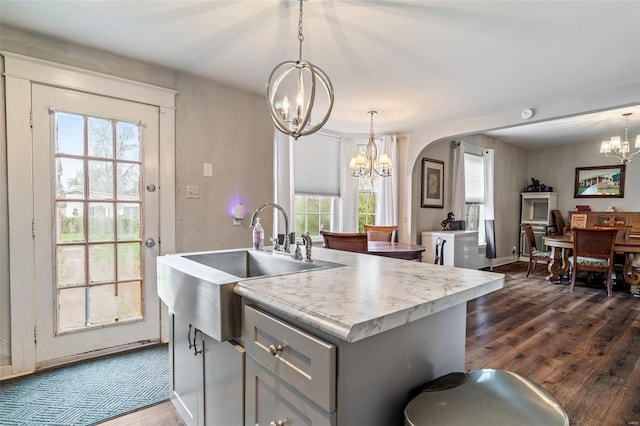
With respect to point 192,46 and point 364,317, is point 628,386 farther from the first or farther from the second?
point 192,46

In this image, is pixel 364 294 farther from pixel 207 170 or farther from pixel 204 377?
pixel 207 170

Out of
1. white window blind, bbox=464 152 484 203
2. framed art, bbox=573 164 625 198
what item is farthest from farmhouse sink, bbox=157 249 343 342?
framed art, bbox=573 164 625 198

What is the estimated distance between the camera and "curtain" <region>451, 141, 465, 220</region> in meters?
5.45

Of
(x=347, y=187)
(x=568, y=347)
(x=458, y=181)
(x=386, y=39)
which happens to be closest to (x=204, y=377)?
(x=386, y=39)

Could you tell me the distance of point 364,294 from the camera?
1.01 metres

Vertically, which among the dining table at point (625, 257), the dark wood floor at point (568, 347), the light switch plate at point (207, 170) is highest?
the light switch plate at point (207, 170)

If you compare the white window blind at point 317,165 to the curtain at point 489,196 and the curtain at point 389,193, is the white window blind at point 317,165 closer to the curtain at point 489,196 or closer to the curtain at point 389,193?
the curtain at point 389,193

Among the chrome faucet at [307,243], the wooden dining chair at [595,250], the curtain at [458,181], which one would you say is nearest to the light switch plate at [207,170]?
the chrome faucet at [307,243]

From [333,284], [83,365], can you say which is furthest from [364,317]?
[83,365]

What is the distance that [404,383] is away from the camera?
0.98 meters

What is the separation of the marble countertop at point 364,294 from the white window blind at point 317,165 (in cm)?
303

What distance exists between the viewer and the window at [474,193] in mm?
5875

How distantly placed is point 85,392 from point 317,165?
11.5 ft

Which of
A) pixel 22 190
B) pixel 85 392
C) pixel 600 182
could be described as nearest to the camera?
pixel 85 392
